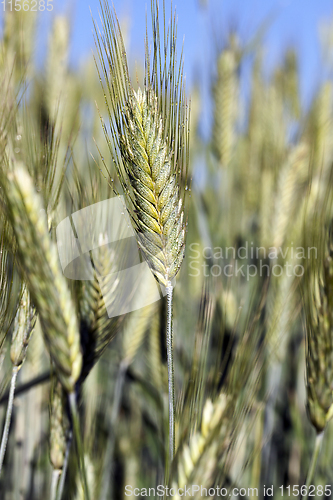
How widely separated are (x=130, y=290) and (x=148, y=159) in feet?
0.74

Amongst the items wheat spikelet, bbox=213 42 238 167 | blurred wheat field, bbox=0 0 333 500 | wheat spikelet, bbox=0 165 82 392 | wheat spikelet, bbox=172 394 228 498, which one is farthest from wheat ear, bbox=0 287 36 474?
wheat spikelet, bbox=213 42 238 167

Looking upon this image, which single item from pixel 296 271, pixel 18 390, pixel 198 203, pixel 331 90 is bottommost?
pixel 18 390

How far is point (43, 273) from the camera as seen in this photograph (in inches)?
14.9

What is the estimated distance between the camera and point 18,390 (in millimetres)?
680

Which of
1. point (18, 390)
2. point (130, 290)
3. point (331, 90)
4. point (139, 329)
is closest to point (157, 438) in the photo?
point (139, 329)

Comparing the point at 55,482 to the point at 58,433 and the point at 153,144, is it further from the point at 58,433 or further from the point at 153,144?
the point at 153,144

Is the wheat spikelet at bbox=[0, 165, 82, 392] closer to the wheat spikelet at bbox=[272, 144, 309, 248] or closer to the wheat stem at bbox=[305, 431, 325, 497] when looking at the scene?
the wheat stem at bbox=[305, 431, 325, 497]

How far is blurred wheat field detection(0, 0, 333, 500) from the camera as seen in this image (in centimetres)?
44

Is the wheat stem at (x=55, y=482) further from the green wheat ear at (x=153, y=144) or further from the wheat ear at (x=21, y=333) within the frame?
the green wheat ear at (x=153, y=144)

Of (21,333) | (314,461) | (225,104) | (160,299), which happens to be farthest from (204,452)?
(225,104)

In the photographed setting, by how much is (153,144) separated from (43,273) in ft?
0.65

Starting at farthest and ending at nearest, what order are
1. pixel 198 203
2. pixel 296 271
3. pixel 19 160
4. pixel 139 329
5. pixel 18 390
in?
1. pixel 198 203
2. pixel 296 271
3. pixel 139 329
4. pixel 18 390
5. pixel 19 160

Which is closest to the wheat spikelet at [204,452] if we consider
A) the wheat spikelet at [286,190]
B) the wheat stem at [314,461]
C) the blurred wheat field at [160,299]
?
the blurred wheat field at [160,299]

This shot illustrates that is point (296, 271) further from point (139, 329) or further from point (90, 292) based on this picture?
point (90, 292)
